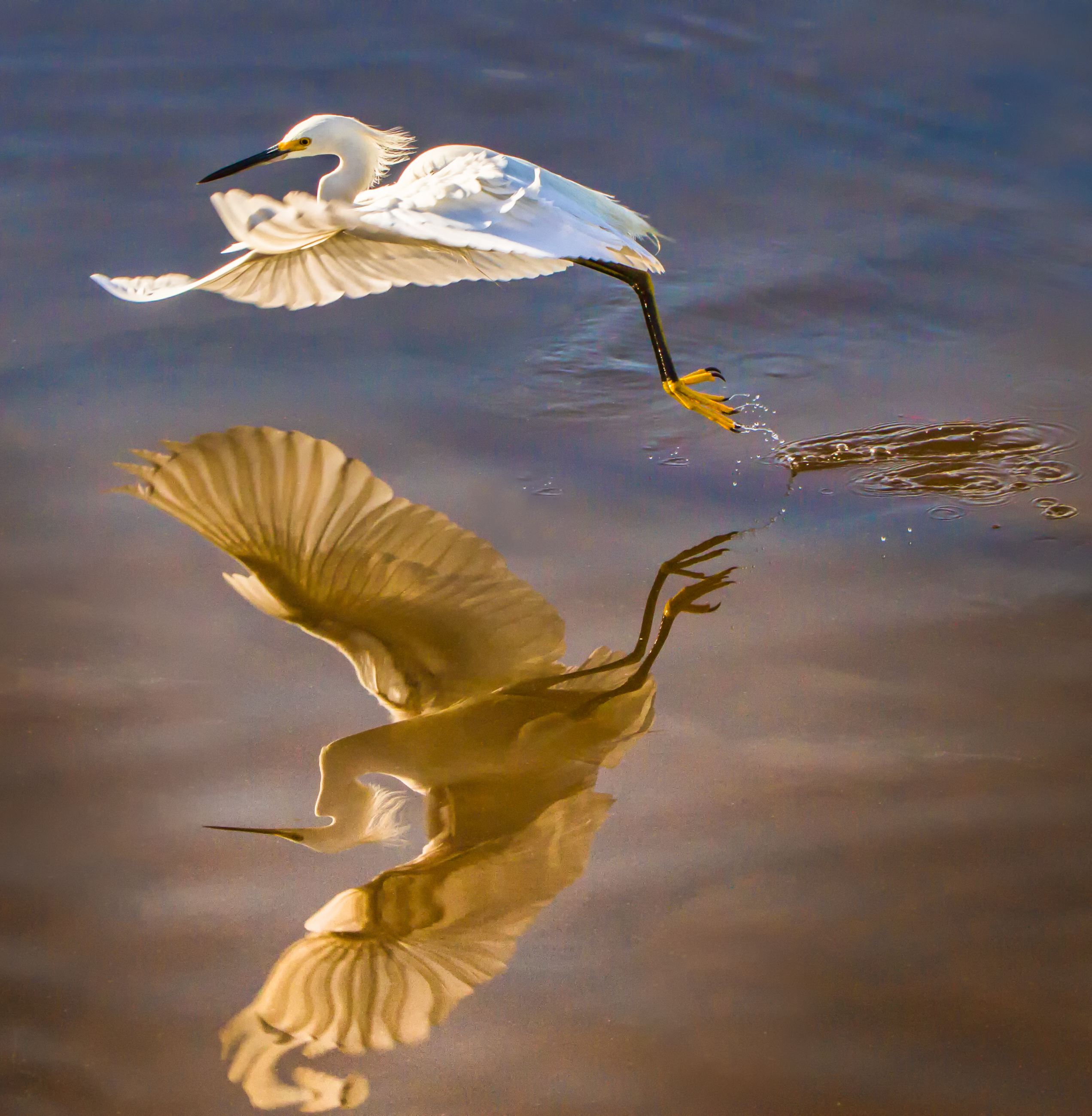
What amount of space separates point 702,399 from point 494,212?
0.66m

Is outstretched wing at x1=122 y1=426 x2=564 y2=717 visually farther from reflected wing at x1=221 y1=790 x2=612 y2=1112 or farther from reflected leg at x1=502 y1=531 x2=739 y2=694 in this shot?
reflected wing at x1=221 y1=790 x2=612 y2=1112

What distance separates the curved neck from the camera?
2578mm

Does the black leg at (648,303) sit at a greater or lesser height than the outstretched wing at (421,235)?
lesser

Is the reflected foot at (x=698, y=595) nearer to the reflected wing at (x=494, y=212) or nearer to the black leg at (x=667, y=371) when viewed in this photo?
the black leg at (x=667, y=371)

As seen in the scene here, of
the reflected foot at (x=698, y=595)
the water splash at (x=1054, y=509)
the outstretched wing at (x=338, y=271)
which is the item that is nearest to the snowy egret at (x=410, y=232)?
the outstretched wing at (x=338, y=271)

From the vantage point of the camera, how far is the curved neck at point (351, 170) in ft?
8.46

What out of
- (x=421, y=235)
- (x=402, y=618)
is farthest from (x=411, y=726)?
(x=421, y=235)

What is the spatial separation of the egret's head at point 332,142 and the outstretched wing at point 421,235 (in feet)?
0.74

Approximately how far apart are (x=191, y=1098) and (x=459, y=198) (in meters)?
1.50

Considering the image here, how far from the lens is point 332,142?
2.58 m

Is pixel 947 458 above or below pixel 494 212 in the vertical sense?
below

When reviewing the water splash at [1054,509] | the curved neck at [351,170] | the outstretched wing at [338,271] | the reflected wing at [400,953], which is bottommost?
the reflected wing at [400,953]

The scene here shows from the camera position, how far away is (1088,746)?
1.79 m

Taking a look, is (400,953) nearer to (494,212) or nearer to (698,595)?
(698,595)
